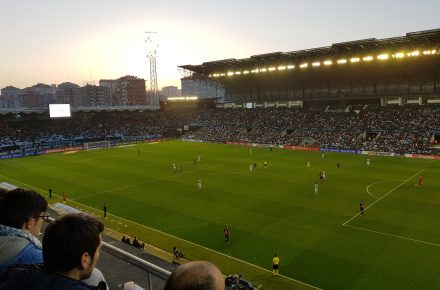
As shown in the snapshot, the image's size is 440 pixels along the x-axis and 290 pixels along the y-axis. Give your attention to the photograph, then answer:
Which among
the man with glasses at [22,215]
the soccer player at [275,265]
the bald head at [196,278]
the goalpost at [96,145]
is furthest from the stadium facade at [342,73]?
the bald head at [196,278]

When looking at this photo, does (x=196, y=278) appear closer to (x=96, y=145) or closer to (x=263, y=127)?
(x=263, y=127)

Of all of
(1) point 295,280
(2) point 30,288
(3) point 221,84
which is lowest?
(1) point 295,280

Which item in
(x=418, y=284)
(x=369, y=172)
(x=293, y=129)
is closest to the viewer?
(x=418, y=284)

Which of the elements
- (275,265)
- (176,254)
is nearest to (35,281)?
(275,265)

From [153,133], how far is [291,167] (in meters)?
60.6

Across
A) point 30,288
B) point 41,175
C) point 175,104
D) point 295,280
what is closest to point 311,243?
point 295,280

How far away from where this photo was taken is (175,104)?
119m

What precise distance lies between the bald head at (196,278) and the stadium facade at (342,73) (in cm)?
6572

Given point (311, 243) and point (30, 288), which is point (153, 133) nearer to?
point (311, 243)

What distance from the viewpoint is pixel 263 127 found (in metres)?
88.0

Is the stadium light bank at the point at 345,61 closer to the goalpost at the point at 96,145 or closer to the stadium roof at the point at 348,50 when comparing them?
the stadium roof at the point at 348,50

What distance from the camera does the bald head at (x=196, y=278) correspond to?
234 cm

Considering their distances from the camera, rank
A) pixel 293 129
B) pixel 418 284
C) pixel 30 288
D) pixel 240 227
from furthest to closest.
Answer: pixel 293 129, pixel 240 227, pixel 418 284, pixel 30 288

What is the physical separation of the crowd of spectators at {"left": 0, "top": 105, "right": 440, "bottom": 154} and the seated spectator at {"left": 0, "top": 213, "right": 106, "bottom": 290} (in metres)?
63.7
